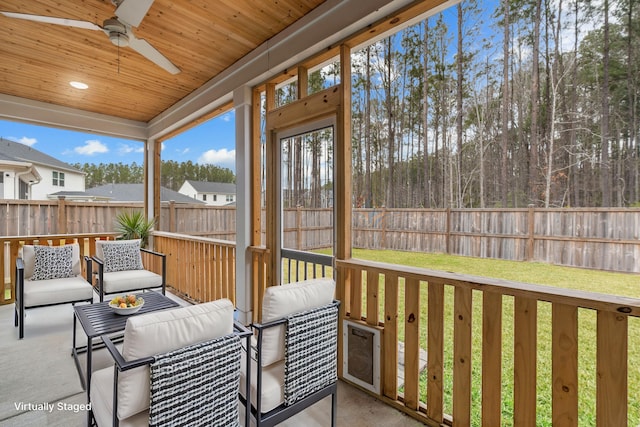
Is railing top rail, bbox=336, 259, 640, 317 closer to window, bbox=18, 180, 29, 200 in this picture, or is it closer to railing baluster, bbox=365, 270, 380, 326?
railing baluster, bbox=365, 270, 380, 326

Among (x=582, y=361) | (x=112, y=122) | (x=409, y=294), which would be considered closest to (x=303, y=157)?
(x=409, y=294)

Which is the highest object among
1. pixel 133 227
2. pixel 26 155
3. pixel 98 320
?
pixel 26 155

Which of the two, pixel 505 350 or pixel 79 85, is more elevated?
pixel 79 85

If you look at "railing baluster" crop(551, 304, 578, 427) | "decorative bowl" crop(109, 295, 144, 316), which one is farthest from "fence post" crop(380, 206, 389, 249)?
"decorative bowl" crop(109, 295, 144, 316)

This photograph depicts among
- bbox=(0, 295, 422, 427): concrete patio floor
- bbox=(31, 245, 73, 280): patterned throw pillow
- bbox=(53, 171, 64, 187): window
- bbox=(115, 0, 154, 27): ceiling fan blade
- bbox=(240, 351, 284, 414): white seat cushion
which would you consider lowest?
bbox=(0, 295, 422, 427): concrete patio floor

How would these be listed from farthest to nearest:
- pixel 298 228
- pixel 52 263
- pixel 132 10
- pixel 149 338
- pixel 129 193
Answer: pixel 129 193 → pixel 52 263 → pixel 298 228 → pixel 132 10 → pixel 149 338

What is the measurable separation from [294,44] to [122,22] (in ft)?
4.23

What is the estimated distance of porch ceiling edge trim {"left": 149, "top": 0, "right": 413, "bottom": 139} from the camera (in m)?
A: 2.23

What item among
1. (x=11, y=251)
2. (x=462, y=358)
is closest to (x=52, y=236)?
(x=11, y=251)

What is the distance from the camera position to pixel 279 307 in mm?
1571

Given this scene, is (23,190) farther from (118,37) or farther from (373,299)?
(373,299)

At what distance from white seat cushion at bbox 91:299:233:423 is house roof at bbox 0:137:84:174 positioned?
4992 millimetres

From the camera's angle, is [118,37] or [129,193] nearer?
[118,37]

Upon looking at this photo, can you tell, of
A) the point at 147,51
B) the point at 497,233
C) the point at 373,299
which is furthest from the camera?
the point at 147,51
